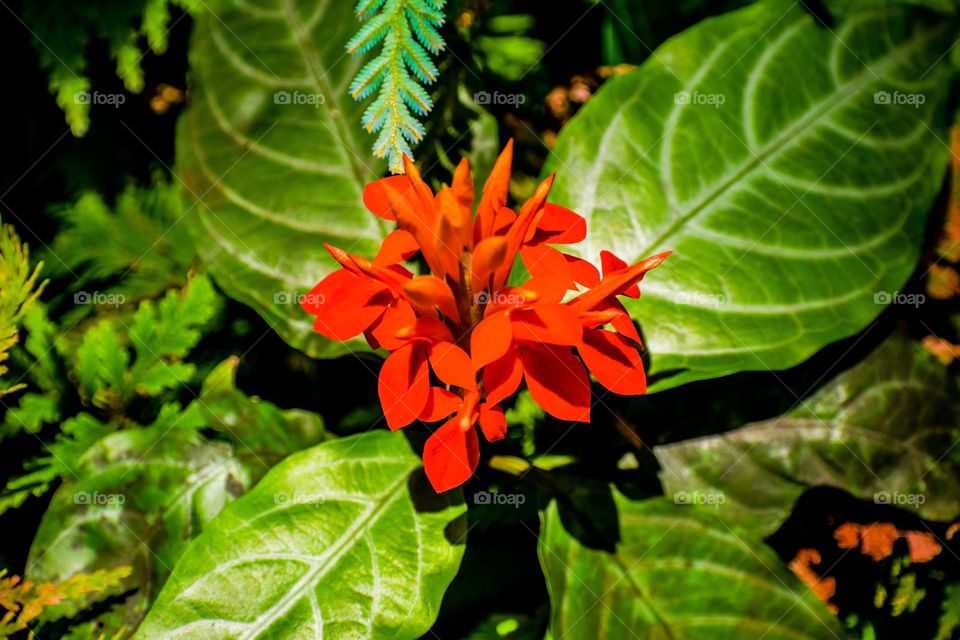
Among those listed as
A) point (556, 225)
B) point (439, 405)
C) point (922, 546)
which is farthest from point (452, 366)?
point (922, 546)

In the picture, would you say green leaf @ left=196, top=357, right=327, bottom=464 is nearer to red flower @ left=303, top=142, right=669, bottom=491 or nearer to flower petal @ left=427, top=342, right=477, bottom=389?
red flower @ left=303, top=142, right=669, bottom=491

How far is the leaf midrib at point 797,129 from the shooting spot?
4.18 feet

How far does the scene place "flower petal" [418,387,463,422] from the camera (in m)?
0.88

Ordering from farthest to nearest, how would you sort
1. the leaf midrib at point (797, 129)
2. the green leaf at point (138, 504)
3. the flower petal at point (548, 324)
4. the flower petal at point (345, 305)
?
the leaf midrib at point (797, 129) → the green leaf at point (138, 504) → the flower petal at point (345, 305) → the flower petal at point (548, 324)

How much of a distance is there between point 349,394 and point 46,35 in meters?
0.82

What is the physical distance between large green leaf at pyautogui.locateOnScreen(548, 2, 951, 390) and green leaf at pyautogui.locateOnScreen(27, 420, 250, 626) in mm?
757

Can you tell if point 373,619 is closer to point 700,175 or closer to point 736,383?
point 736,383

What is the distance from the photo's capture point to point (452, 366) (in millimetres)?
857

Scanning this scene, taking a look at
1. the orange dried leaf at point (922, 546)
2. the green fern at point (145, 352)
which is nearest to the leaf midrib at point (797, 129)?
the orange dried leaf at point (922, 546)

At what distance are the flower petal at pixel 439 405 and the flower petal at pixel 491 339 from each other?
0.08m

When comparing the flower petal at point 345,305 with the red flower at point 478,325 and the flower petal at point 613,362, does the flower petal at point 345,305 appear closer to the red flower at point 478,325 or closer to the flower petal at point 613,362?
the red flower at point 478,325

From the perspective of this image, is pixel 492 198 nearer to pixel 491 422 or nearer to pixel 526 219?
pixel 526 219

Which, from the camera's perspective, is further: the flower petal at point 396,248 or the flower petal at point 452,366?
the flower petal at point 396,248

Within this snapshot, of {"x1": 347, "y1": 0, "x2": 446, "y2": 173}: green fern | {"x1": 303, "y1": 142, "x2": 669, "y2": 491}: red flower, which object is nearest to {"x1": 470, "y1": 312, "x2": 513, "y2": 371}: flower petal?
{"x1": 303, "y1": 142, "x2": 669, "y2": 491}: red flower
